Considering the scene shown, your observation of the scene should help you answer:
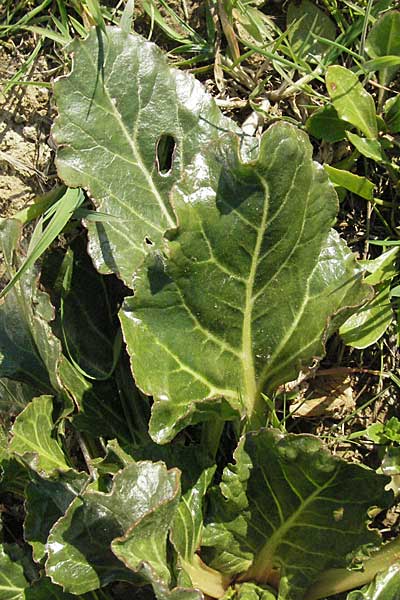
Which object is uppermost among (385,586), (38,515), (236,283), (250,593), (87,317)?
(236,283)

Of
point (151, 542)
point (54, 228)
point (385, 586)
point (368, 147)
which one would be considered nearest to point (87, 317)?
point (54, 228)

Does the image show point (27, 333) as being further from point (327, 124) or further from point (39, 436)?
point (327, 124)

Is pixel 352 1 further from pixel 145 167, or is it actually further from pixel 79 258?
pixel 79 258

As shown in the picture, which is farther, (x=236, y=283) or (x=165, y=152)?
(x=165, y=152)

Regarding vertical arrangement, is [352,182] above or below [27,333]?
above

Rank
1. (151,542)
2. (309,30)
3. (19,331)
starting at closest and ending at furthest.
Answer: (151,542)
(19,331)
(309,30)

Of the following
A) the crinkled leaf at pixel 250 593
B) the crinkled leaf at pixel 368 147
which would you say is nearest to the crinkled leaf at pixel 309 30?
the crinkled leaf at pixel 368 147

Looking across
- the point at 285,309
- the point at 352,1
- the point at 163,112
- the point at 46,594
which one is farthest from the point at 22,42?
the point at 46,594
